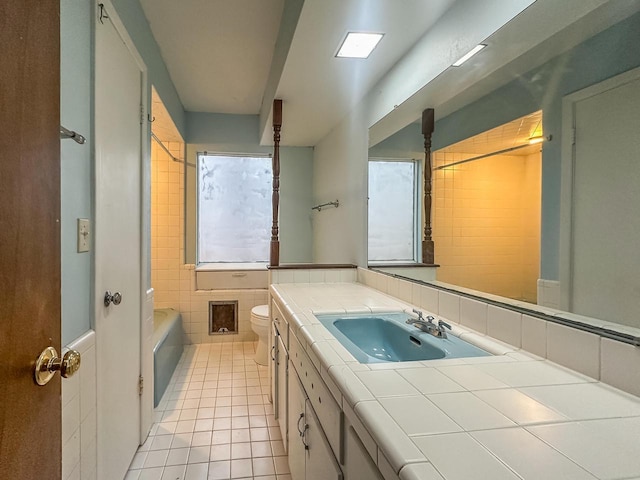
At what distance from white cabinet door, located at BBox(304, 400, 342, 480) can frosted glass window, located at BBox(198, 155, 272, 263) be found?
2.96 meters

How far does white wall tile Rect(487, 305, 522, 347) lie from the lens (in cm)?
110

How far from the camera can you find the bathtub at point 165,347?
7.89 feet

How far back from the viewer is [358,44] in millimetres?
1784

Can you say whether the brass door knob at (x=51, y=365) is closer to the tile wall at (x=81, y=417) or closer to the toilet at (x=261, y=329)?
the tile wall at (x=81, y=417)

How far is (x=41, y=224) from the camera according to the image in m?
0.67

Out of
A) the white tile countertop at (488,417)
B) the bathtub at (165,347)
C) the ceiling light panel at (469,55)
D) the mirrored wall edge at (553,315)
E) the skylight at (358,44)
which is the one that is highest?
the skylight at (358,44)

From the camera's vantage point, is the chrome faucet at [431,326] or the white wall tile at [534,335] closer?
the white wall tile at [534,335]

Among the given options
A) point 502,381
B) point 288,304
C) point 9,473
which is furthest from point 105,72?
point 502,381

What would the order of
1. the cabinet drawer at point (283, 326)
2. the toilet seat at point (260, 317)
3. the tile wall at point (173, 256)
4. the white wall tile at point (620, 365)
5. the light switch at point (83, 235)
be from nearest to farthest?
1. the white wall tile at point (620, 365)
2. the light switch at point (83, 235)
3. the cabinet drawer at point (283, 326)
4. the toilet seat at point (260, 317)
5. the tile wall at point (173, 256)

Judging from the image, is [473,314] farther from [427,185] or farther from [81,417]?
[81,417]

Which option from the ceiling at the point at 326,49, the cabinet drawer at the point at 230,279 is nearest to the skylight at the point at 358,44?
the ceiling at the point at 326,49

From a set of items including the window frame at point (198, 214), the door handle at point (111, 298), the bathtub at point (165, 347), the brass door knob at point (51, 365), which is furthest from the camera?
the window frame at point (198, 214)

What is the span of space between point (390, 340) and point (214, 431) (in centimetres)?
128

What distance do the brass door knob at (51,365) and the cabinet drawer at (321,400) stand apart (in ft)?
1.92
